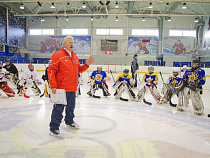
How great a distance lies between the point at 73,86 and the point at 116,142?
1.01 metres

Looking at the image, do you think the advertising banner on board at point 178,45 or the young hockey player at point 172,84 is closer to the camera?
the young hockey player at point 172,84

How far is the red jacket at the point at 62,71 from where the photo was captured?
2.49 metres

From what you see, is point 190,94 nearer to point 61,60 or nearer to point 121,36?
point 61,60

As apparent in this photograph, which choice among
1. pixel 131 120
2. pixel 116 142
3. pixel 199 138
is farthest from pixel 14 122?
pixel 199 138

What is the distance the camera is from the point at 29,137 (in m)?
2.53

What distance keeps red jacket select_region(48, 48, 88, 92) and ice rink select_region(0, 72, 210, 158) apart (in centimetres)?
76

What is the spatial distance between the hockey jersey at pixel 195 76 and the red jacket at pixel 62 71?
2.69m

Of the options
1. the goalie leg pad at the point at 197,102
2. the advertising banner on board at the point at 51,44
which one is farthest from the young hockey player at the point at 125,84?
the advertising banner on board at the point at 51,44

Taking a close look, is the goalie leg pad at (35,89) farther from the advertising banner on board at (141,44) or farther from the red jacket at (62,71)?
the advertising banner on board at (141,44)

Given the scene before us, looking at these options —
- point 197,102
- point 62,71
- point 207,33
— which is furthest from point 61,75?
point 207,33

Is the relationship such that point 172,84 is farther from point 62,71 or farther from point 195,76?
point 62,71

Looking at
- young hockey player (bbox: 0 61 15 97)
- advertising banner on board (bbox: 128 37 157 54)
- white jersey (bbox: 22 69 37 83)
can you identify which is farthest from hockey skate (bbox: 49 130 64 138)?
advertising banner on board (bbox: 128 37 157 54)

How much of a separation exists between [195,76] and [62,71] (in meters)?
2.91

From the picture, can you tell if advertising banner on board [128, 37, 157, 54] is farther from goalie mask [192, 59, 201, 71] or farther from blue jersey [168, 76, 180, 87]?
goalie mask [192, 59, 201, 71]
